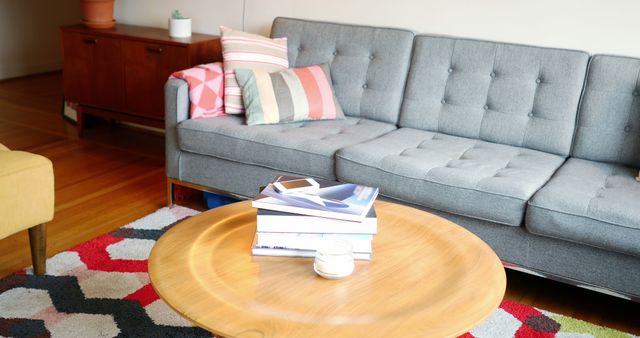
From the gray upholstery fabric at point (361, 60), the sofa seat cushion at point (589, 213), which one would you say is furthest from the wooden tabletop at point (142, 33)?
the sofa seat cushion at point (589, 213)

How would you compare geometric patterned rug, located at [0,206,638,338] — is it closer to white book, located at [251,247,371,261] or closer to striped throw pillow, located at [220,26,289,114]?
white book, located at [251,247,371,261]

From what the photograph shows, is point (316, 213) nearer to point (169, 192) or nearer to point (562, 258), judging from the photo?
point (562, 258)

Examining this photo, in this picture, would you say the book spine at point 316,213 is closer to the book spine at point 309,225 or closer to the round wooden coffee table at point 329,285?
the book spine at point 309,225

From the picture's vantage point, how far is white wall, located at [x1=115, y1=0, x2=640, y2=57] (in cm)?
287

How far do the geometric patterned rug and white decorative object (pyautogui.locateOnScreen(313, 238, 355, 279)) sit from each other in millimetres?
658

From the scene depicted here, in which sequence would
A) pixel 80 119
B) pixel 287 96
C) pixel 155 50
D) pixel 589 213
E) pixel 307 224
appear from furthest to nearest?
pixel 80 119, pixel 155 50, pixel 287 96, pixel 589 213, pixel 307 224

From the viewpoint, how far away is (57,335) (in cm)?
213

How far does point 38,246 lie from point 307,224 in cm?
117

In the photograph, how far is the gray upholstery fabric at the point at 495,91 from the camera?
2795 millimetres

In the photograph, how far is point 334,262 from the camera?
1.64 metres

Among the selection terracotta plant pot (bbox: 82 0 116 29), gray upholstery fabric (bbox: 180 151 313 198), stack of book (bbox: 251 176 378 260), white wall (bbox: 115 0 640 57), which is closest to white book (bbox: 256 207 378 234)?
stack of book (bbox: 251 176 378 260)

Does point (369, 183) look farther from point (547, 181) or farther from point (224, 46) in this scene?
point (224, 46)

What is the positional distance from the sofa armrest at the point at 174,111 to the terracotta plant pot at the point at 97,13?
1143 mm

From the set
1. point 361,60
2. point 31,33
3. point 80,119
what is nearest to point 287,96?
point 361,60
